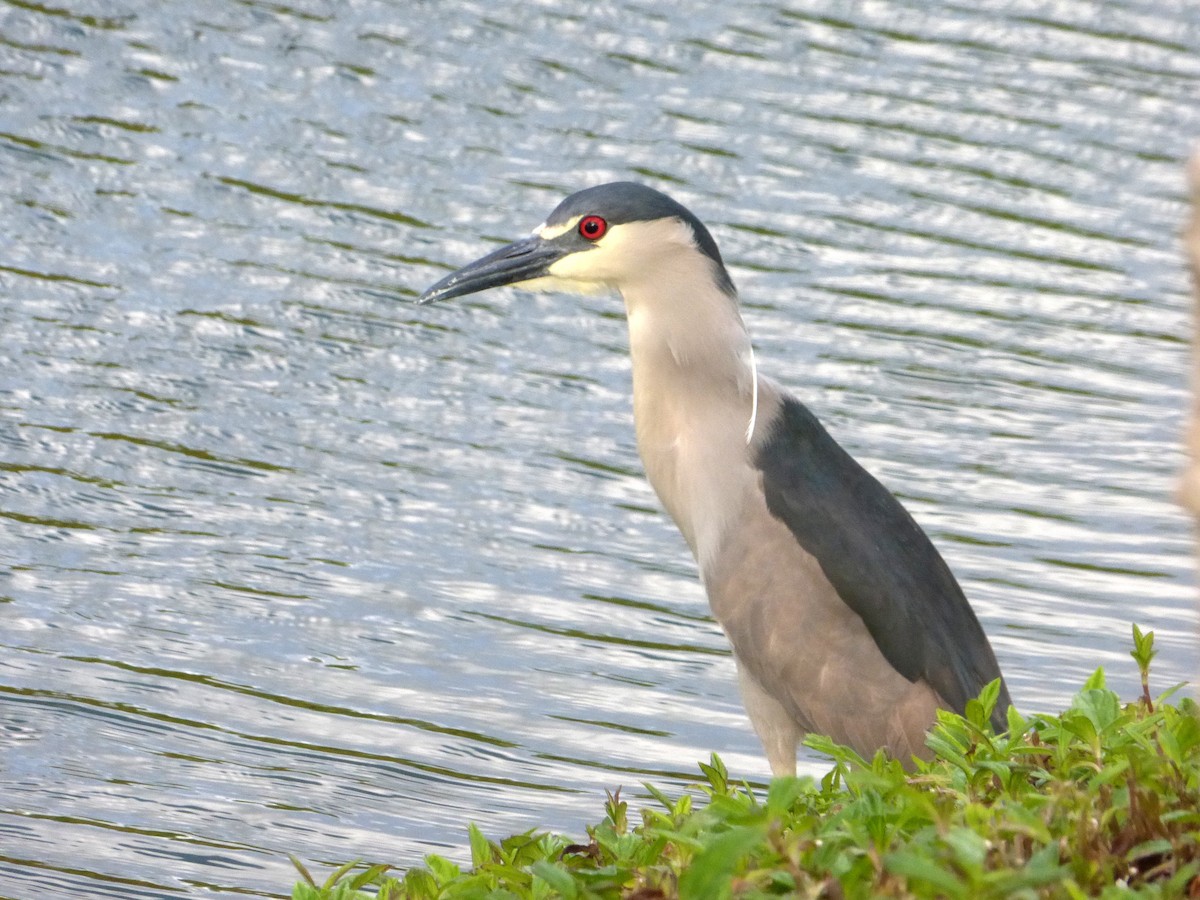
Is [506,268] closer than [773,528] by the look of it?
No

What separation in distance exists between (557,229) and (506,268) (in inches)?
7.4

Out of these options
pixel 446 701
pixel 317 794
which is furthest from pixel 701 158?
pixel 317 794

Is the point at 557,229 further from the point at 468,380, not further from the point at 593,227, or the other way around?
the point at 468,380

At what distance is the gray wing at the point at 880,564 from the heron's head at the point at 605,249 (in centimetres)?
55

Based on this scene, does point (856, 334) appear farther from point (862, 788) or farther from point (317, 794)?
point (862, 788)

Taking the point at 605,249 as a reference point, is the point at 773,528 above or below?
below

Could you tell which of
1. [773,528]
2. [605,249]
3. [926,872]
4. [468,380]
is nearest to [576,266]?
[605,249]

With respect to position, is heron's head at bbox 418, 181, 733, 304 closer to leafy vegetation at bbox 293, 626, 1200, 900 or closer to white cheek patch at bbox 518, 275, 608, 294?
white cheek patch at bbox 518, 275, 608, 294

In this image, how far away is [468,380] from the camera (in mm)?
8078

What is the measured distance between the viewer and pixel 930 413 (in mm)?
8156

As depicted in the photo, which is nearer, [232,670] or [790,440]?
[790,440]

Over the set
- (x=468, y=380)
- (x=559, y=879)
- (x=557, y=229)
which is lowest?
(x=559, y=879)

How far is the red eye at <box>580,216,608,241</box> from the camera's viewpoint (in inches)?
216

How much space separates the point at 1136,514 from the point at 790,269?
7.72ft
